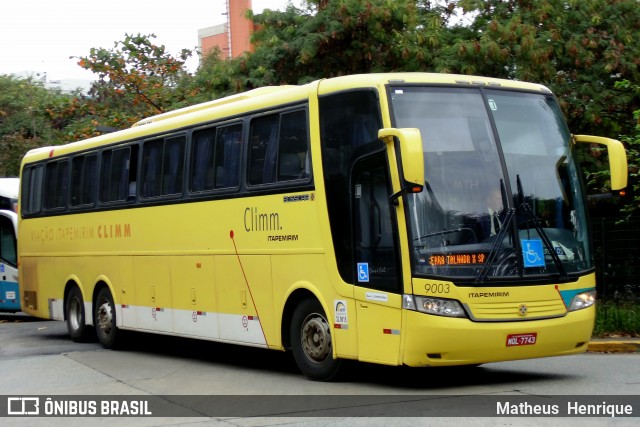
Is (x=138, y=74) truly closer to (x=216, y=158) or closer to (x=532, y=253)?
(x=216, y=158)

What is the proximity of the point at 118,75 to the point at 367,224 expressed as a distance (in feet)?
71.8

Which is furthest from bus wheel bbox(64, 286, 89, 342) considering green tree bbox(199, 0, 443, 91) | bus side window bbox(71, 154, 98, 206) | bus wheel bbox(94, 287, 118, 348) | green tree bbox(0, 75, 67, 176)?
green tree bbox(0, 75, 67, 176)

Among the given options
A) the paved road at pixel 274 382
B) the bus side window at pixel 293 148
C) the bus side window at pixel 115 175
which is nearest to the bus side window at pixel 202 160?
the bus side window at pixel 293 148

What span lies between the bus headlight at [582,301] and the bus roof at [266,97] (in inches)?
95.7

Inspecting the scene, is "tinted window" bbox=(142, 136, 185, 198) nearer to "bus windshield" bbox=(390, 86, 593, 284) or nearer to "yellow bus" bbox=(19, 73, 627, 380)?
"yellow bus" bbox=(19, 73, 627, 380)

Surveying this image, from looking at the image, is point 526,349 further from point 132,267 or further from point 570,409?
point 132,267

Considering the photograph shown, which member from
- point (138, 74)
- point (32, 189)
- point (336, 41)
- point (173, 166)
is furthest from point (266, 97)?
point (138, 74)

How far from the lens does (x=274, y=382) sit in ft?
40.5

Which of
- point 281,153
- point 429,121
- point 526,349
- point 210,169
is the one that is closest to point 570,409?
point 526,349

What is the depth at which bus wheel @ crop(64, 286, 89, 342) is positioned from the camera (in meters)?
18.7

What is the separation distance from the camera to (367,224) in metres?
11.3

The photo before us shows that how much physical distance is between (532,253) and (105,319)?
9.06 meters

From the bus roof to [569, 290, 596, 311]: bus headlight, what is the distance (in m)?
2.43

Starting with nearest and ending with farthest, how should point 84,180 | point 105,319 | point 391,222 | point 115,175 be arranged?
1. point 391,222
2. point 115,175
3. point 105,319
4. point 84,180
